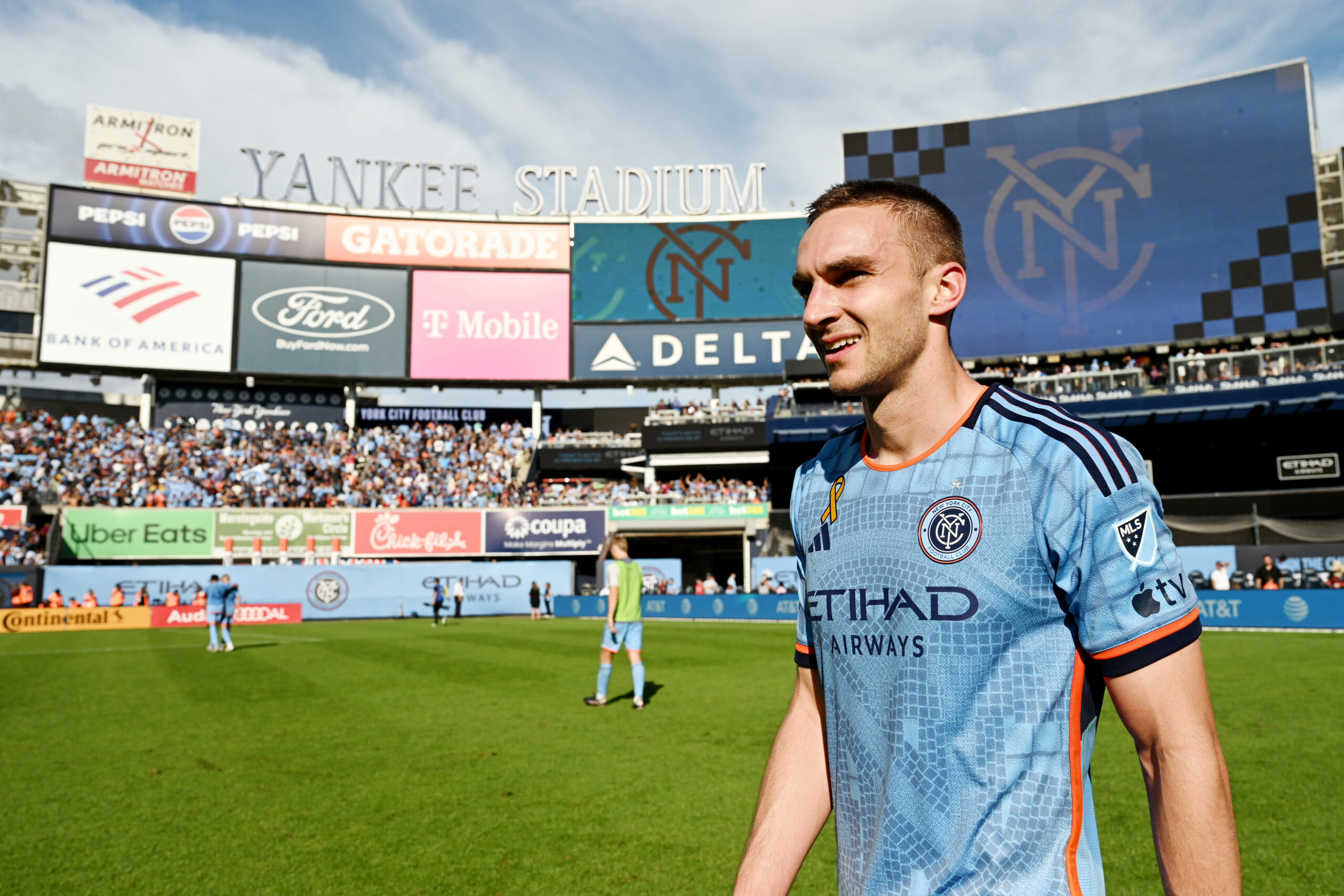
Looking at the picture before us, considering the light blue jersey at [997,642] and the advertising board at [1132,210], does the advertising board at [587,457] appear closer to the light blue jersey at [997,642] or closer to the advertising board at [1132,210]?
the advertising board at [1132,210]

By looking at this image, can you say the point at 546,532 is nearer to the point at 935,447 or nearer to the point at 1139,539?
the point at 935,447

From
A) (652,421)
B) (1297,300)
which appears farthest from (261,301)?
(1297,300)

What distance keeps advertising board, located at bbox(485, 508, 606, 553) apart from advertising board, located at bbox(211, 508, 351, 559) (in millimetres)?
6616

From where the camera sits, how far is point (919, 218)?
→ 70.2 inches

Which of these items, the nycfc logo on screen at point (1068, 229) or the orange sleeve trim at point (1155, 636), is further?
the nycfc logo on screen at point (1068, 229)

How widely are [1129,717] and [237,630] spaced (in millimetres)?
30985

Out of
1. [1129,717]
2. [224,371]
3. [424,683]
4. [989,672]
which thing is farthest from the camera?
[224,371]

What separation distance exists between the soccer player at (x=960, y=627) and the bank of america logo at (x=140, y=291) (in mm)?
50477

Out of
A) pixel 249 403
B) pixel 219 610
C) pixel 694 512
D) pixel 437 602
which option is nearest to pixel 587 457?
pixel 694 512

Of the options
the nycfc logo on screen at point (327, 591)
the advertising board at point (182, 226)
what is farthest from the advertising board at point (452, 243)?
the nycfc logo on screen at point (327, 591)

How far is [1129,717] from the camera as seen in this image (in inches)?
57.4

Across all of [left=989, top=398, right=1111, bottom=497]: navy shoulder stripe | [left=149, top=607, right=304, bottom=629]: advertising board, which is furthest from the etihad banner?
[left=989, top=398, right=1111, bottom=497]: navy shoulder stripe

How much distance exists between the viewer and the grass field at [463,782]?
5223 millimetres

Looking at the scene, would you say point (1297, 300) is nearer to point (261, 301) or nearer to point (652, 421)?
point (652, 421)
